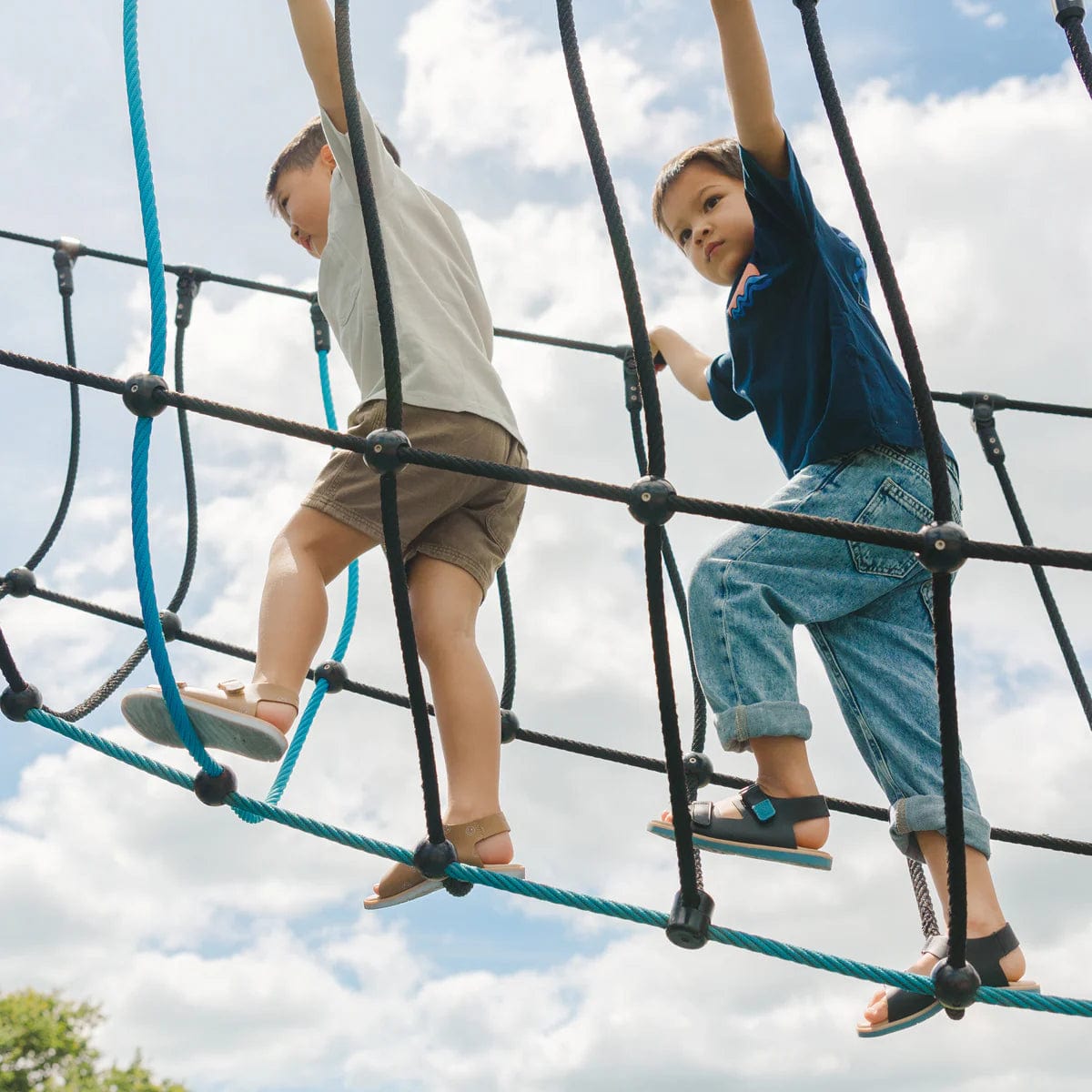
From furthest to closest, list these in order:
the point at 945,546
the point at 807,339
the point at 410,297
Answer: the point at 410,297, the point at 807,339, the point at 945,546

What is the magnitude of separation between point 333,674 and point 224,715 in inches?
33.9

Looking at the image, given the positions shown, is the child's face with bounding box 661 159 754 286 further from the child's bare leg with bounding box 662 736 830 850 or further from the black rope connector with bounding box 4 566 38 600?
the black rope connector with bounding box 4 566 38 600

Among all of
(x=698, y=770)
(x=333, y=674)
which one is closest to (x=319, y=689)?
(x=333, y=674)

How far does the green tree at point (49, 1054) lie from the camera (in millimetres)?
9000

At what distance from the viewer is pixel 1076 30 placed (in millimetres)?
1217

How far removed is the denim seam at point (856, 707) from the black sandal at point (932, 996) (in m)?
0.19

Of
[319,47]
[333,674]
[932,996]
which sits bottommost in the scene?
[932,996]

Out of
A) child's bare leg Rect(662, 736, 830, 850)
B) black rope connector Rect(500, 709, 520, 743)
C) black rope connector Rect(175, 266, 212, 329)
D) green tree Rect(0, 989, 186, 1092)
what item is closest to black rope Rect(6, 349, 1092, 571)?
child's bare leg Rect(662, 736, 830, 850)

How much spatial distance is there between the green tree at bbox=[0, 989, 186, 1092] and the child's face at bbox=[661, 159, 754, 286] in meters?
9.09

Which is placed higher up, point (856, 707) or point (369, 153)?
point (369, 153)

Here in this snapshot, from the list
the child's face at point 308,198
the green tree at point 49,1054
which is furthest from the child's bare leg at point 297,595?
the green tree at point 49,1054

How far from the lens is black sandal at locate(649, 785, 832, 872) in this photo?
1.40 m

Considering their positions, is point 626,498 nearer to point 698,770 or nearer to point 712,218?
point 712,218

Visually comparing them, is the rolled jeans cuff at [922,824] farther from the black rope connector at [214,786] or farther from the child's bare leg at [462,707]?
the black rope connector at [214,786]
